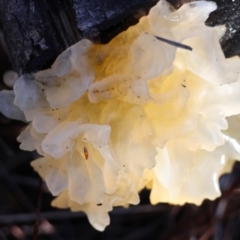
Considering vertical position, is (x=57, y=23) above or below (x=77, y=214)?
above

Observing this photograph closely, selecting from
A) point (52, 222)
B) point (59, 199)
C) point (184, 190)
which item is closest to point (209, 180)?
point (184, 190)

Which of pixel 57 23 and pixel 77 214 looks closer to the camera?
pixel 57 23

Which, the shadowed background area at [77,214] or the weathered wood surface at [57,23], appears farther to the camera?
the shadowed background area at [77,214]

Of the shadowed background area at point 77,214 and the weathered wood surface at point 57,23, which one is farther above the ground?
the weathered wood surface at point 57,23

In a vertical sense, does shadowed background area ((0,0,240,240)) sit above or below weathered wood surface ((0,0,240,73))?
below

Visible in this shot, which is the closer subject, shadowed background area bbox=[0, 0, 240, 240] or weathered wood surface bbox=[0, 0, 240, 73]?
weathered wood surface bbox=[0, 0, 240, 73]

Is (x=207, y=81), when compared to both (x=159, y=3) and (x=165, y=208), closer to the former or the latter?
(x=159, y=3)

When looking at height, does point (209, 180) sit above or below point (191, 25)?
below

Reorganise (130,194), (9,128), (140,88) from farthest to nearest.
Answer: (9,128), (130,194), (140,88)
